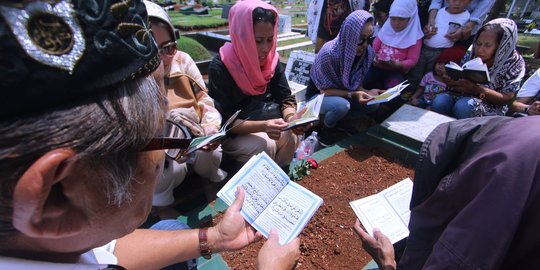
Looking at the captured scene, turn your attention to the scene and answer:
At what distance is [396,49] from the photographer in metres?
4.31

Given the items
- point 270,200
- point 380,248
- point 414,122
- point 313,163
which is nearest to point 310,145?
point 313,163

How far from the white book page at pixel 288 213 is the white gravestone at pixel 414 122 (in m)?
2.02

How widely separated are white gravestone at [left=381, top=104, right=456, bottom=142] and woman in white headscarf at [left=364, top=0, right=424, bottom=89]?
719 mm

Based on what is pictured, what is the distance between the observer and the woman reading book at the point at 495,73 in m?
3.44

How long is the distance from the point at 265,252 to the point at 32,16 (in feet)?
4.49

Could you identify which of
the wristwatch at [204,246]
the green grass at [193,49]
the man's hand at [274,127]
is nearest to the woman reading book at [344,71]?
the man's hand at [274,127]

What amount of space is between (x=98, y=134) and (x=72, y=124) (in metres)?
0.04

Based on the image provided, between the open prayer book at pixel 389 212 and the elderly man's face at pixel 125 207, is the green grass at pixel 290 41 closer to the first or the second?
the open prayer book at pixel 389 212

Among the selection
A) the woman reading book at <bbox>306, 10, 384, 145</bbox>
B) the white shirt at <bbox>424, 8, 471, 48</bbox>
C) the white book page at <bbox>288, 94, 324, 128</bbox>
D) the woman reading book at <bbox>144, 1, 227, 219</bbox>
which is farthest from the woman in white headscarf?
the woman reading book at <bbox>144, 1, 227, 219</bbox>

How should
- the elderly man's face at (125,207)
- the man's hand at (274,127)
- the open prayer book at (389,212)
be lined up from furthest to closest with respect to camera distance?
the man's hand at (274,127) → the open prayer book at (389,212) → the elderly man's face at (125,207)

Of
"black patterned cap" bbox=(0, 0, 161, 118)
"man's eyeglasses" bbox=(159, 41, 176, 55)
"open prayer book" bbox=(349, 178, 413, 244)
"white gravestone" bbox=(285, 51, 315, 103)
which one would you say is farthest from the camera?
"white gravestone" bbox=(285, 51, 315, 103)

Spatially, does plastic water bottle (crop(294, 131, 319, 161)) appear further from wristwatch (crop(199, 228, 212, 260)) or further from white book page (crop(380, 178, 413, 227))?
wristwatch (crop(199, 228, 212, 260))

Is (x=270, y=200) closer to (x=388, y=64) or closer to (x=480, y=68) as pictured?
(x=480, y=68)

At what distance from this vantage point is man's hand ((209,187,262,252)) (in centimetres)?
145
